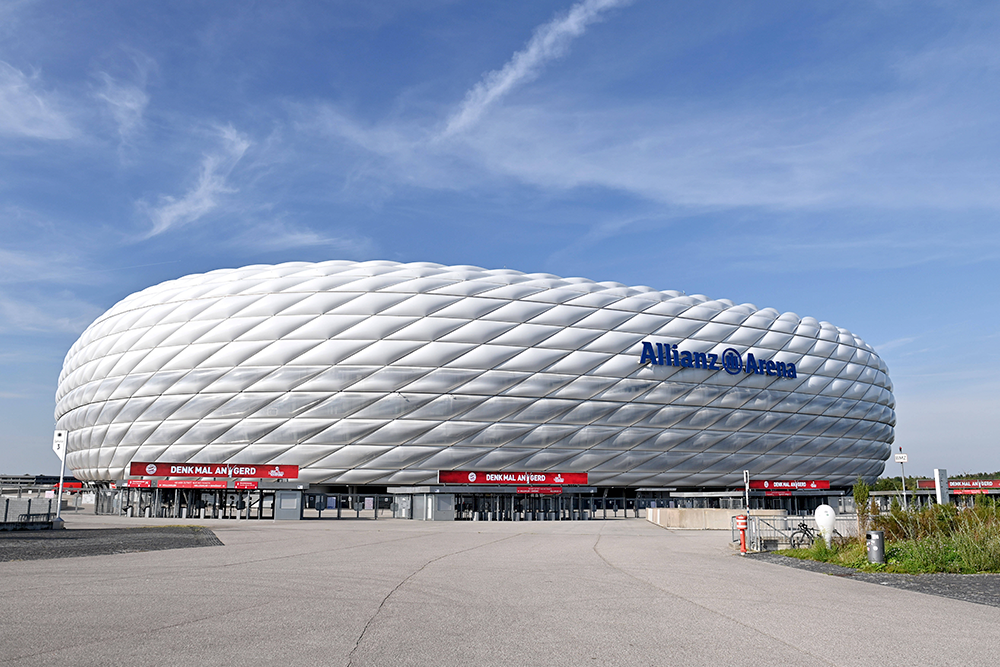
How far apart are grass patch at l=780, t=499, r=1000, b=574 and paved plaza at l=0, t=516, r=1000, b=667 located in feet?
6.89

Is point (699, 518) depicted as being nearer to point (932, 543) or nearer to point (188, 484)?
point (932, 543)

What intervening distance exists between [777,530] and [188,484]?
106 feet

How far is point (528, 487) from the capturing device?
45688mm

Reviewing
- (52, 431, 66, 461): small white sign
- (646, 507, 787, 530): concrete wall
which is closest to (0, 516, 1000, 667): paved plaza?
(52, 431, 66, 461): small white sign

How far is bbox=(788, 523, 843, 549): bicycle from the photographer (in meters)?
20.2

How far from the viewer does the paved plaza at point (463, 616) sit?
657 centimetres

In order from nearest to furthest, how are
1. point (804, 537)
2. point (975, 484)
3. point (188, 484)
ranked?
1. point (804, 537)
2. point (188, 484)
3. point (975, 484)

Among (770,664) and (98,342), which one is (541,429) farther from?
(770,664)

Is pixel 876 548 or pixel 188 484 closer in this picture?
pixel 876 548

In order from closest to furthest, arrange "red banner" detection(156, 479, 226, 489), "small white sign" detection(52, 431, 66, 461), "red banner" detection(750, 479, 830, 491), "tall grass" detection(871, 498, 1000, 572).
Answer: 1. "tall grass" detection(871, 498, 1000, 572)
2. "small white sign" detection(52, 431, 66, 461)
3. "red banner" detection(156, 479, 226, 489)
4. "red banner" detection(750, 479, 830, 491)

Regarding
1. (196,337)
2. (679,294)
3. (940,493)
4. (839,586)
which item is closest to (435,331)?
(196,337)

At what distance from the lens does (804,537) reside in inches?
836

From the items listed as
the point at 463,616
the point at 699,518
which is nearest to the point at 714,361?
the point at 699,518

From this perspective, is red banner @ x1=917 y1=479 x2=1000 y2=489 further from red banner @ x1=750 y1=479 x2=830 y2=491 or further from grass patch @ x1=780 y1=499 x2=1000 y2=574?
grass patch @ x1=780 y1=499 x2=1000 y2=574
